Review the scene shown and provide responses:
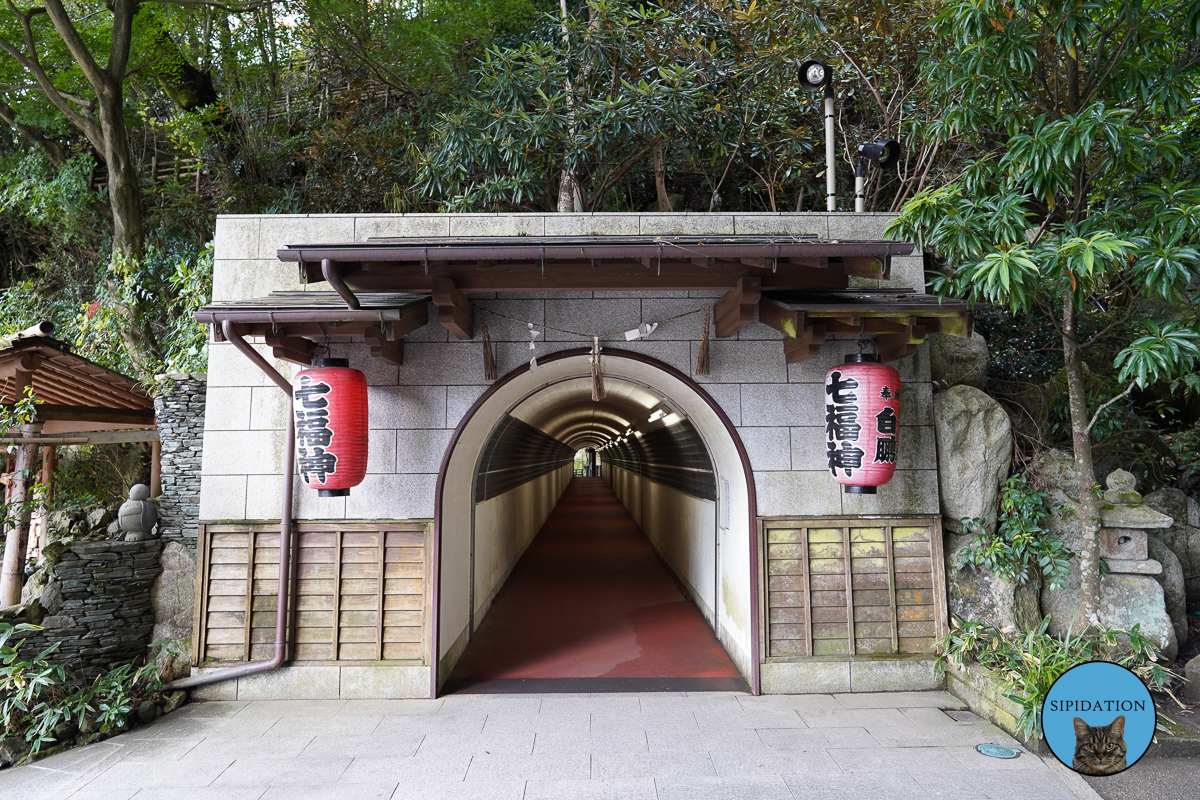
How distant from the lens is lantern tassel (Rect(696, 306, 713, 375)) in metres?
6.35

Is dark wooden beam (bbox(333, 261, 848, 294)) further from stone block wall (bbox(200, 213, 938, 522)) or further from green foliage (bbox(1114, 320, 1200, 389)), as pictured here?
green foliage (bbox(1114, 320, 1200, 389))

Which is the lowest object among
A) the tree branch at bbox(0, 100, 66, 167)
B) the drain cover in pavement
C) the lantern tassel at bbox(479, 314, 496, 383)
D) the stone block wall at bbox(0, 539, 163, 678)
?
the drain cover in pavement

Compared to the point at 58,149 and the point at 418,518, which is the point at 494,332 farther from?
the point at 58,149

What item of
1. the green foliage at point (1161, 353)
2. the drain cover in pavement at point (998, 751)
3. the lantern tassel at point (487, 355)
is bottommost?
the drain cover in pavement at point (998, 751)

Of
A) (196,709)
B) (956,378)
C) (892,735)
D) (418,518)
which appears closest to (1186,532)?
(956,378)

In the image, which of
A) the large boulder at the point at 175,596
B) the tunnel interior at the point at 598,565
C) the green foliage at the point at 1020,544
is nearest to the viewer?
the green foliage at the point at 1020,544

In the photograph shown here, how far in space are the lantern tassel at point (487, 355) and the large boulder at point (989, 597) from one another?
537 centimetres

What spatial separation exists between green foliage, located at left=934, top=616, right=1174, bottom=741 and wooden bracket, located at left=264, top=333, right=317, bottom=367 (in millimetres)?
7360

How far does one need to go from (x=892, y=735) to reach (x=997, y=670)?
1.33 metres

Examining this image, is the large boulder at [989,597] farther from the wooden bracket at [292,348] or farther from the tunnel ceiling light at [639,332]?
the wooden bracket at [292,348]

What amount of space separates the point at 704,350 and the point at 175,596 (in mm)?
6419

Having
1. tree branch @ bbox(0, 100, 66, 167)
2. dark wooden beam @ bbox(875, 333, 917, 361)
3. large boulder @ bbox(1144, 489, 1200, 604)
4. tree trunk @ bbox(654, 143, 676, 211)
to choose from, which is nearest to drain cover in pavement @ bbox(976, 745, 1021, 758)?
large boulder @ bbox(1144, 489, 1200, 604)

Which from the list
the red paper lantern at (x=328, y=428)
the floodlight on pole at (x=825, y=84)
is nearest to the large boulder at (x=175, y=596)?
the red paper lantern at (x=328, y=428)

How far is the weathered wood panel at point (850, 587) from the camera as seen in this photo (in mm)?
6336
